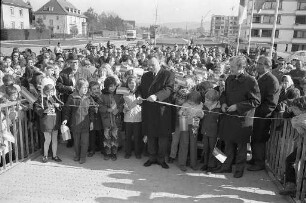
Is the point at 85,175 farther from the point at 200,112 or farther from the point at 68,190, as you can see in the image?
the point at 200,112

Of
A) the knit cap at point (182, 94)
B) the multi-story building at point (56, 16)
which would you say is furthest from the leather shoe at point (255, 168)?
the multi-story building at point (56, 16)

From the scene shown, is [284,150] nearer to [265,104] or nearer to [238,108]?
[265,104]

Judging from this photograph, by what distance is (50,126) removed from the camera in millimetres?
5672

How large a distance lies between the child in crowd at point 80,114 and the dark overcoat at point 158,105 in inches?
43.7

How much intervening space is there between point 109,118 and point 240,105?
8.32ft

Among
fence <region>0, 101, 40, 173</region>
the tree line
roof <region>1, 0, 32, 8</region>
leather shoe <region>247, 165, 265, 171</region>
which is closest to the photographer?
fence <region>0, 101, 40, 173</region>

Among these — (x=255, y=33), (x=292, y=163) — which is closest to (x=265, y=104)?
(x=292, y=163)

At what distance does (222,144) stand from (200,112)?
2.97ft

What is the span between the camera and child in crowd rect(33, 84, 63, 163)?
5.60 m

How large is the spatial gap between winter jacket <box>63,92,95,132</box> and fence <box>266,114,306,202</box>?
349 cm

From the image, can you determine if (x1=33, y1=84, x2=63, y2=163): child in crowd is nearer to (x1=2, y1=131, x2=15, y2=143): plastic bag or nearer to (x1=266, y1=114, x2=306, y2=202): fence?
(x1=2, y1=131, x2=15, y2=143): plastic bag

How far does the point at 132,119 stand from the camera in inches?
231

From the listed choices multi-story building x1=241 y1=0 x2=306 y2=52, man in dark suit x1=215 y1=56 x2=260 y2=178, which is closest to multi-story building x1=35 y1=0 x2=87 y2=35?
multi-story building x1=241 y1=0 x2=306 y2=52

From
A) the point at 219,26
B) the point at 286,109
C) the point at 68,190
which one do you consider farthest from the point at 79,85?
the point at 219,26
